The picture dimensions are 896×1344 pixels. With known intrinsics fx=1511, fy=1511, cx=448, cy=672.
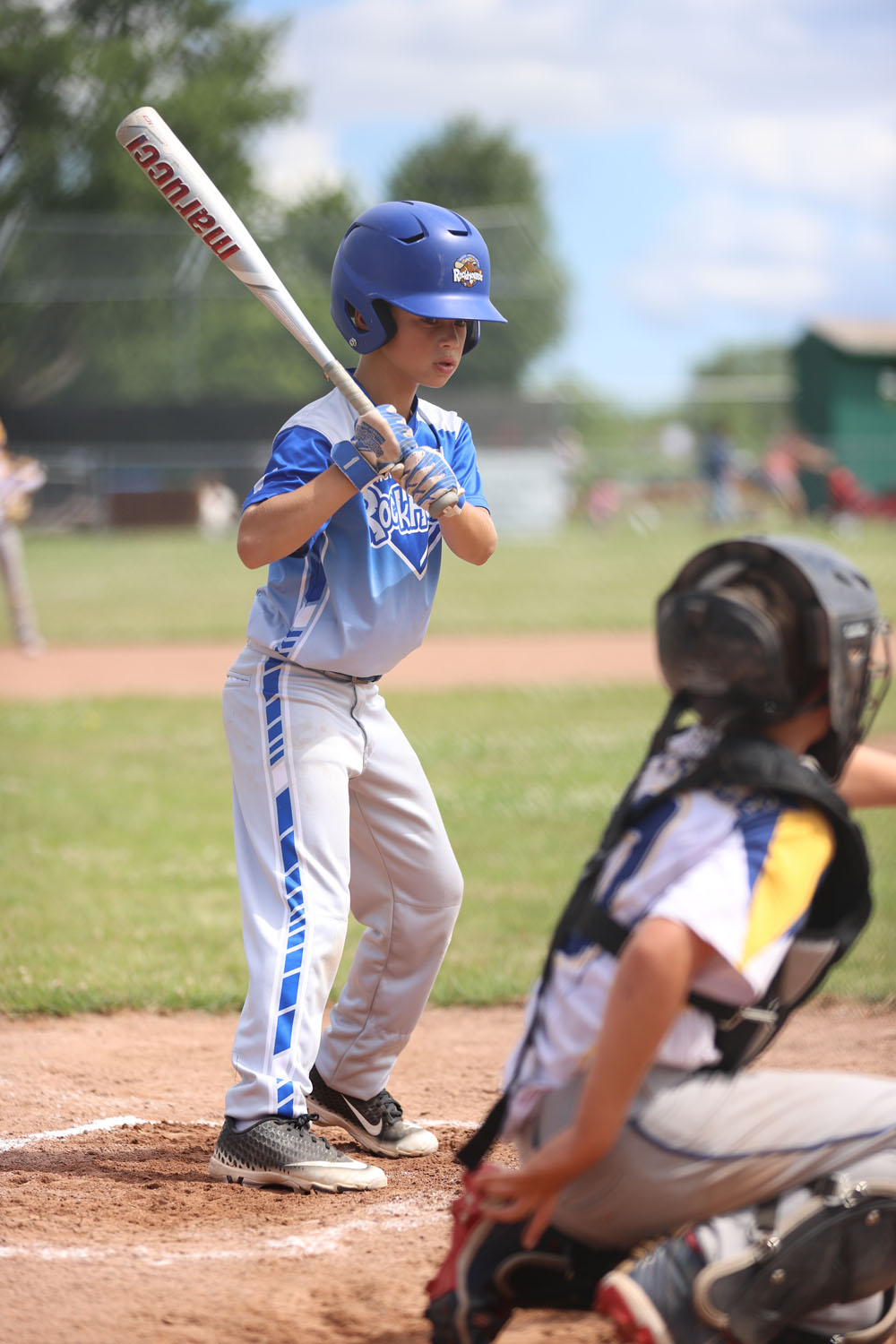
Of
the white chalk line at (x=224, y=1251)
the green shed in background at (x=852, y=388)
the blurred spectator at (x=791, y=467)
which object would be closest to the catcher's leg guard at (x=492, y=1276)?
the white chalk line at (x=224, y=1251)

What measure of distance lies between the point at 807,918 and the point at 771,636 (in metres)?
0.40

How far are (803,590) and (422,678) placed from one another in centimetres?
953

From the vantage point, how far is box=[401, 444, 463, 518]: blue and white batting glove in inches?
116

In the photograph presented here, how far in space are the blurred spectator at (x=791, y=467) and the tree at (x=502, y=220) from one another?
6984mm

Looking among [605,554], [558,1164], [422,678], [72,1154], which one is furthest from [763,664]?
[605,554]

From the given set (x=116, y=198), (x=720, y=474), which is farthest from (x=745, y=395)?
(x=116, y=198)

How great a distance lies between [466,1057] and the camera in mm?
4156

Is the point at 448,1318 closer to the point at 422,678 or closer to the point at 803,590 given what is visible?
the point at 803,590

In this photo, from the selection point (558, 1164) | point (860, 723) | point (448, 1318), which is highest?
point (860, 723)

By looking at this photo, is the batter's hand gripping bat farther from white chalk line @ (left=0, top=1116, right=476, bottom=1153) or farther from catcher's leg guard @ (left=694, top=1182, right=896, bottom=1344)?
catcher's leg guard @ (left=694, top=1182, right=896, bottom=1344)

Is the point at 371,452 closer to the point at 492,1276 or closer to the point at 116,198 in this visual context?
the point at 492,1276

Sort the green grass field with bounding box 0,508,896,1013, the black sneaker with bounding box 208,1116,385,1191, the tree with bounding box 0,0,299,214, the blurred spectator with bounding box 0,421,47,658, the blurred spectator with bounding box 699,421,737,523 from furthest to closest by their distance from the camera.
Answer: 1. the tree with bounding box 0,0,299,214
2. the blurred spectator with bounding box 699,421,737,523
3. the blurred spectator with bounding box 0,421,47,658
4. the green grass field with bounding box 0,508,896,1013
5. the black sneaker with bounding box 208,1116,385,1191

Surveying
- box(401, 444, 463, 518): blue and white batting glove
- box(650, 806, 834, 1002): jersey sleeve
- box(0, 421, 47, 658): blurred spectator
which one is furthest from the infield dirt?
box(0, 421, 47, 658): blurred spectator

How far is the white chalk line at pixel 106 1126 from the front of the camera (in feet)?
11.4
